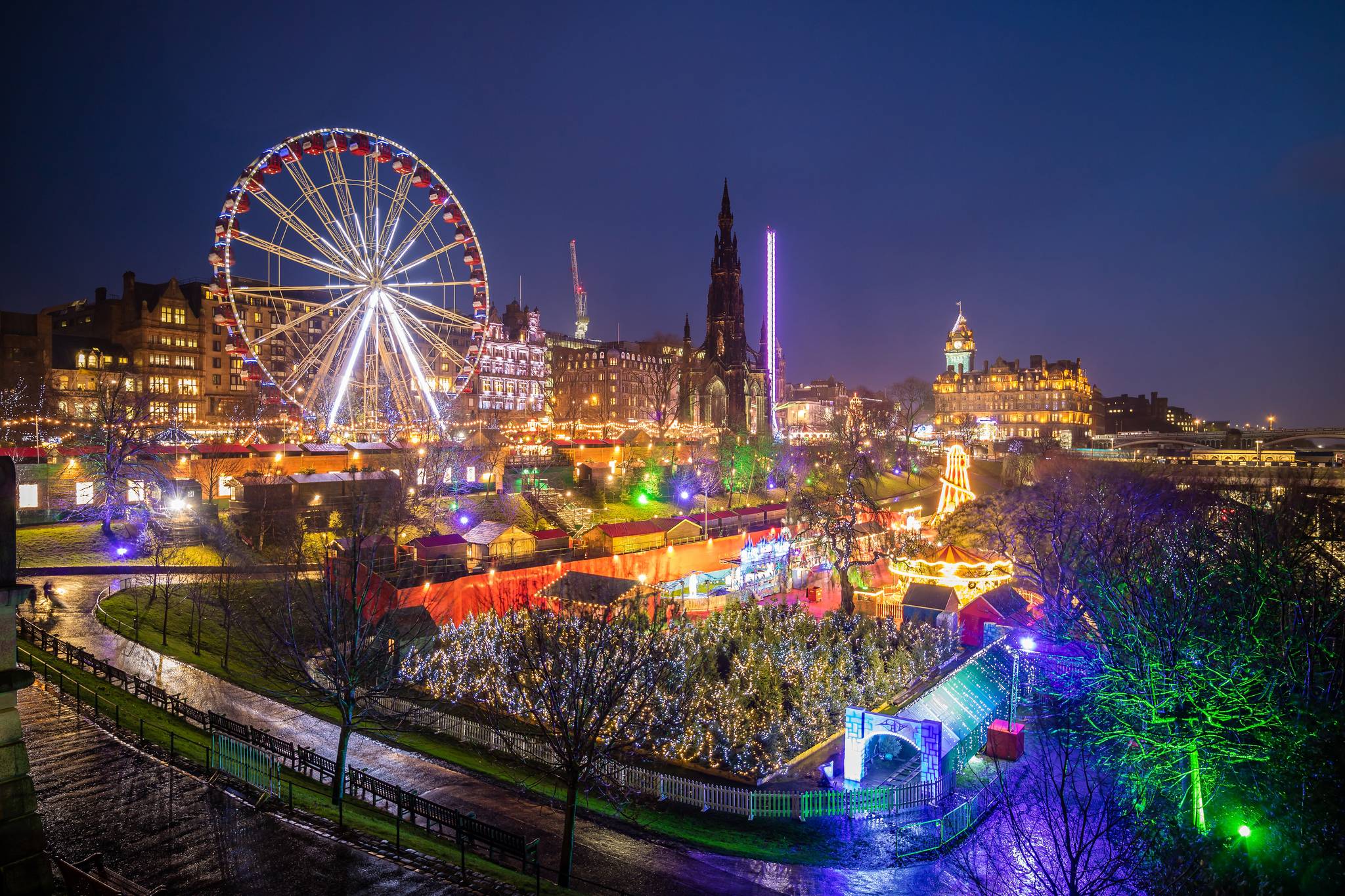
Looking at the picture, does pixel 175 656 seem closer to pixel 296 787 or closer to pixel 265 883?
pixel 296 787

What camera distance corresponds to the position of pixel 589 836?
14547 millimetres

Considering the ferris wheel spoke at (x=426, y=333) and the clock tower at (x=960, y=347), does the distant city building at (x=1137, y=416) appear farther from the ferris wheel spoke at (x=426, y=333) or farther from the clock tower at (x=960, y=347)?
the ferris wheel spoke at (x=426, y=333)

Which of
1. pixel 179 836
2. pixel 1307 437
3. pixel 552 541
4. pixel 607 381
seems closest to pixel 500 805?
pixel 179 836

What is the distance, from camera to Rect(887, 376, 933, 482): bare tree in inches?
3504

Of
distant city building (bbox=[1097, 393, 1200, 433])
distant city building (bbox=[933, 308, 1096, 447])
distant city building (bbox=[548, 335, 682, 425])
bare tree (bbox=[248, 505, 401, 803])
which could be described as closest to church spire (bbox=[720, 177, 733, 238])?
distant city building (bbox=[548, 335, 682, 425])

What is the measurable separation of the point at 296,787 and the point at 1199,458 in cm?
10089

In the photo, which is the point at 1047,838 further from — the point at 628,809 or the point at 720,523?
the point at 720,523

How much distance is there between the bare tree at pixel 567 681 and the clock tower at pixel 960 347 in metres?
172

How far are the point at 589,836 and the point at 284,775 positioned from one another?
6.13m

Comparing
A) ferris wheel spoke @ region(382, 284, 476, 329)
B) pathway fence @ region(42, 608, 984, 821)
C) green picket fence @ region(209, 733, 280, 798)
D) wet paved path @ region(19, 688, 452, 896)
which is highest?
ferris wheel spoke @ region(382, 284, 476, 329)

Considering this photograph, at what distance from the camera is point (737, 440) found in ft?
231

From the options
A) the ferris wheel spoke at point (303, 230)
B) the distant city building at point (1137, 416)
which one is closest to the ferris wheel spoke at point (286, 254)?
the ferris wheel spoke at point (303, 230)

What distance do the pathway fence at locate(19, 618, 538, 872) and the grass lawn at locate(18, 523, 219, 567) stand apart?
1545 centimetres

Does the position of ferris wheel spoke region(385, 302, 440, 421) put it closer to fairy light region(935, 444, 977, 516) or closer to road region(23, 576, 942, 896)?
road region(23, 576, 942, 896)
